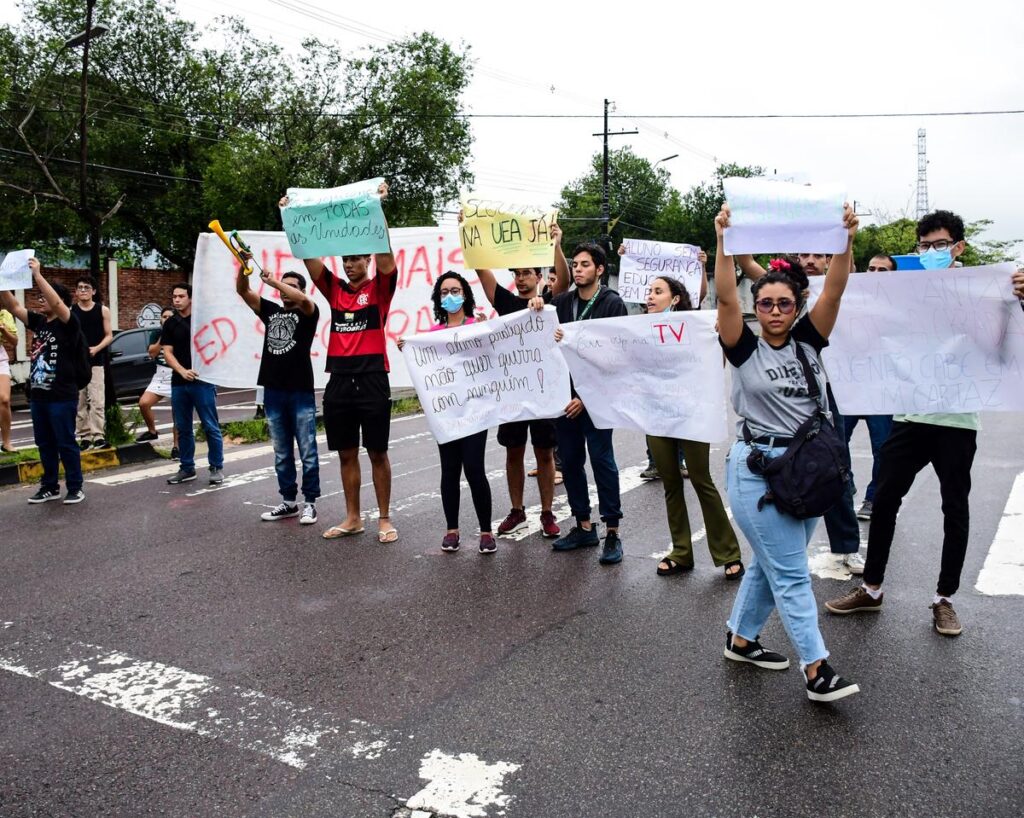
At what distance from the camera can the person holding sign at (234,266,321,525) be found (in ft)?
22.3

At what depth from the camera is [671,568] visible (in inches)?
214

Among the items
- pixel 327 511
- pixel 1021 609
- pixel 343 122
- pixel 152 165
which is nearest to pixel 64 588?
pixel 327 511

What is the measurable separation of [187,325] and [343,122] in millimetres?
18490

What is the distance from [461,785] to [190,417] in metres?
6.41

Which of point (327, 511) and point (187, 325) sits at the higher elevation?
point (187, 325)

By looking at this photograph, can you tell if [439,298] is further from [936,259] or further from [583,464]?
[936,259]

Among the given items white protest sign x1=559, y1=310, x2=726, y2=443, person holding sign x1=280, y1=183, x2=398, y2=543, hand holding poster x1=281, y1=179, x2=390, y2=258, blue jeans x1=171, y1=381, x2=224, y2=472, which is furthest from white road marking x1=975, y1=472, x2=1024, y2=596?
blue jeans x1=171, y1=381, x2=224, y2=472

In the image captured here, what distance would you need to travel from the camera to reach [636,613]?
475 cm

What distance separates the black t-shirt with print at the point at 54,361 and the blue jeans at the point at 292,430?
1.88 metres

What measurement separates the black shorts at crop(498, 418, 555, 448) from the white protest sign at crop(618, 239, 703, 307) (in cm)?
429

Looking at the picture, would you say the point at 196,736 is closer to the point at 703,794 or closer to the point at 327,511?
the point at 703,794

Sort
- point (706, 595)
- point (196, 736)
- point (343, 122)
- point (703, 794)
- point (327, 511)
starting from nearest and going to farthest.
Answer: point (703, 794)
point (196, 736)
point (706, 595)
point (327, 511)
point (343, 122)

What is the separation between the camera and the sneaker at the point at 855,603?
467cm

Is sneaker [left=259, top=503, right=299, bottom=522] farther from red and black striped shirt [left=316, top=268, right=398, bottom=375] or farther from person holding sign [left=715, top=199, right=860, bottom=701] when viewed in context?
person holding sign [left=715, top=199, right=860, bottom=701]
